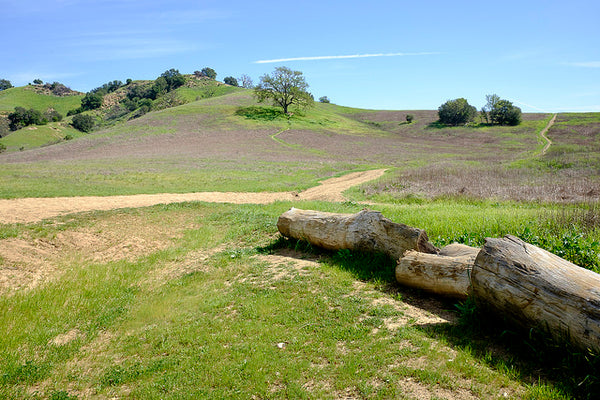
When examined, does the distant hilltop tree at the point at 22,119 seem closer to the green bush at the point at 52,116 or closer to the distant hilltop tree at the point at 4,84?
the green bush at the point at 52,116

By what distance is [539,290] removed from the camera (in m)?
4.34

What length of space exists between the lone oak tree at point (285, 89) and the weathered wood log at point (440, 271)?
77622 millimetres

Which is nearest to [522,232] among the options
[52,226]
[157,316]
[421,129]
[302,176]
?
[157,316]

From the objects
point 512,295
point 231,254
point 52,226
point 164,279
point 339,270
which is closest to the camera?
point 512,295

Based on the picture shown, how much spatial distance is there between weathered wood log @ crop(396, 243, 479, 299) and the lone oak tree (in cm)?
7762

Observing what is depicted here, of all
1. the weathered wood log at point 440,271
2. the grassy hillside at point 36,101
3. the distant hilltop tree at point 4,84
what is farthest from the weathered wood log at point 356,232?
the distant hilltop tree at point 4,84

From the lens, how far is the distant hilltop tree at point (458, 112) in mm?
85312

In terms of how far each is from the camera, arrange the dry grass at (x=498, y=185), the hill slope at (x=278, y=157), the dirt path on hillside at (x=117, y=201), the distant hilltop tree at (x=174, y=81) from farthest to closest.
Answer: the distant hilltop tree at (x=174, y=81), the hill slope at (x=278, y=157), the dry grass at (x=498, y=185), the dirt path on hillside at (x=117, y=201)

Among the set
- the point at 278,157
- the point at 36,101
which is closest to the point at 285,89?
the point at 278,157

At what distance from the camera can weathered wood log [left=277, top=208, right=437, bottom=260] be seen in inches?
279

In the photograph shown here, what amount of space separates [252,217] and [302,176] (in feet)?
56.2

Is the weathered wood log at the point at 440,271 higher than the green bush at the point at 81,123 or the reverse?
the reverse

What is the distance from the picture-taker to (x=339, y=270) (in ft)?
24.5

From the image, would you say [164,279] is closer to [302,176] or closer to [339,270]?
[339,270]
